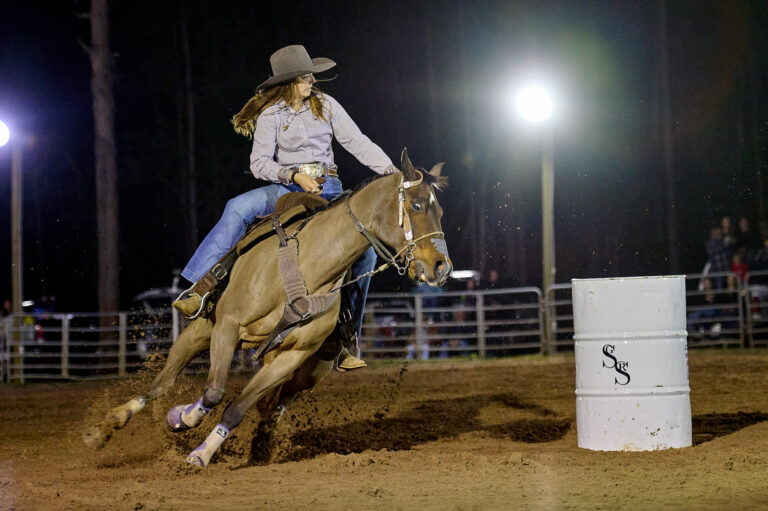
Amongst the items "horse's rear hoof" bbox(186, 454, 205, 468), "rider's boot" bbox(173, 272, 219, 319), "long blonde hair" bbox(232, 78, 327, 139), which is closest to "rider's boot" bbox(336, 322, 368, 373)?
"rider's boot" bbox(173, 272, 219, 319)

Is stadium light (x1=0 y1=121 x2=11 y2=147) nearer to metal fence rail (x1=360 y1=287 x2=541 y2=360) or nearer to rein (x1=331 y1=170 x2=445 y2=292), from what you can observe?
metal fence rail (x1=360 y1=287 x2=541 y2=360)

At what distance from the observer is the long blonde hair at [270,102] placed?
705cm

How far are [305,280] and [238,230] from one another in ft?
2.97

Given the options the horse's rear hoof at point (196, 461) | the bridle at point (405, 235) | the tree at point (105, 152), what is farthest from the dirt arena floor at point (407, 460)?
the tree at point (105, 152)

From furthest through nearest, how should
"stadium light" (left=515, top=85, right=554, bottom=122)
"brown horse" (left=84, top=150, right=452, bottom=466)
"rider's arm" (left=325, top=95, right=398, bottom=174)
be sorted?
"stadium light" (left=515, top=85, right=554, bottom=122) < "rider's arm" (left=325, top=95, right=398, bottom=174) < "brown horse" (left=84, top=150, right=452, bottom=466)

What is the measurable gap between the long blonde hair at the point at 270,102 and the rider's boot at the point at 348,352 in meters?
1.56

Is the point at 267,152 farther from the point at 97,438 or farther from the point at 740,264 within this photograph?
the point at 740,264

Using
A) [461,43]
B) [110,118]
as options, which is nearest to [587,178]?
[461,43]

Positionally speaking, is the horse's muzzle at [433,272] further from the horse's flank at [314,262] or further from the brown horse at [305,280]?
the horse's flank at [314,262]

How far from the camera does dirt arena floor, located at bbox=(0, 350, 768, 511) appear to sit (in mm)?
5266

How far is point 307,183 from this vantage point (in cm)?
682

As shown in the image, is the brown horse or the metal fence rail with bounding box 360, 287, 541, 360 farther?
the metal fence rail with bounding box 360, 287, 541, 360

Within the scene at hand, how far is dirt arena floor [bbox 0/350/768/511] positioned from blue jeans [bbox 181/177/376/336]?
1345 mm

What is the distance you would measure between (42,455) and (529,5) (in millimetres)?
26739
